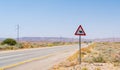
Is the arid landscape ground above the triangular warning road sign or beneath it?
beneath

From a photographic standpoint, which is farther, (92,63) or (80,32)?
(80,32)

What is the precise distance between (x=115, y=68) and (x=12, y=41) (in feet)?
139

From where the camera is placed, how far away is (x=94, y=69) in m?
14.0

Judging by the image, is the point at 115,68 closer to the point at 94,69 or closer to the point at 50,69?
the point at 94,69

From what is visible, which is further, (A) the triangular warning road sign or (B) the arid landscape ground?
(A) the triangular warning road sign

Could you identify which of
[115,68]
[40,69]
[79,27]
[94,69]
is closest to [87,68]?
[94,69]

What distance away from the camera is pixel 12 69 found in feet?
49.7

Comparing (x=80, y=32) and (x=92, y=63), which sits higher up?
(x=80, y=32)

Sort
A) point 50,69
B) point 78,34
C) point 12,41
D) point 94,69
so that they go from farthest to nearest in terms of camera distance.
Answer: point 12,41
point 78,34
point 50,69
point 94,69

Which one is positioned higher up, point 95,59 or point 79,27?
point 79,27

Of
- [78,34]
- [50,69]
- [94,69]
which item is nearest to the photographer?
[94,69]

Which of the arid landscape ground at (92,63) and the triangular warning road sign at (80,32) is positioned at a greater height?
the triangular warning road sign at (80,32)

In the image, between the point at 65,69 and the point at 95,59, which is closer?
the point at 65,69

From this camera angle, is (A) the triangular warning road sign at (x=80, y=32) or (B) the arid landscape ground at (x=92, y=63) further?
(A) the triangular warning road sign at (x=80, y=32)
